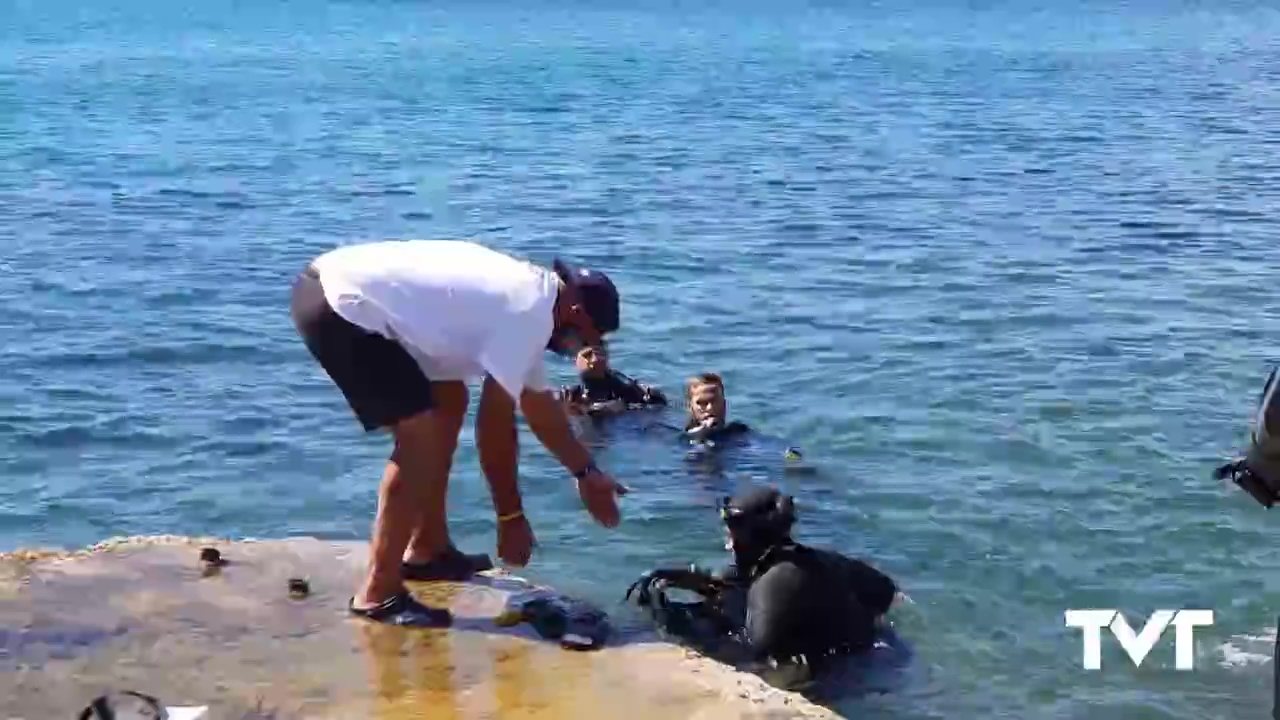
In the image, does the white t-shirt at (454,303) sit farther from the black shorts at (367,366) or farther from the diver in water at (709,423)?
the diver in water at (709,423)

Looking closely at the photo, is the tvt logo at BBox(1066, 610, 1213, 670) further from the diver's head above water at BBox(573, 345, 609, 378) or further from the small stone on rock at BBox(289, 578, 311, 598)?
the diver's head above water at BBox(573, 345, 609, 378)

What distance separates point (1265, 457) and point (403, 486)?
11.4 feet

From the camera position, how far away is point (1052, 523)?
1060 centimetres

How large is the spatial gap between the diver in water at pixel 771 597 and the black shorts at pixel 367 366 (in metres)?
1.83

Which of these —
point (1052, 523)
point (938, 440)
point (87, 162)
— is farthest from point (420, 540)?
point (87, 162)

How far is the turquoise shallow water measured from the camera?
999 cm

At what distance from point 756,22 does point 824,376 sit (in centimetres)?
6717

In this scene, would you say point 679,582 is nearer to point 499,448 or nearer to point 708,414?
point 499,448

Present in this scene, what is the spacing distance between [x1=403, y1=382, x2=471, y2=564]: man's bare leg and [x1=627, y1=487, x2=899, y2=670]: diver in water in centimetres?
109

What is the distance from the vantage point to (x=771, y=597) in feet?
26.3

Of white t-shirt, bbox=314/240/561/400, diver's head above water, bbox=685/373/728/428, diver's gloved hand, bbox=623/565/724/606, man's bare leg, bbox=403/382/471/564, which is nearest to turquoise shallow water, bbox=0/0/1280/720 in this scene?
diver's head above water, bbox=685/373/728/428

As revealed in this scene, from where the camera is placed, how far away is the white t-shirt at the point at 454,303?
667 cm

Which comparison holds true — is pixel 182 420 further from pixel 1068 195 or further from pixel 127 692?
pixel 1068 195

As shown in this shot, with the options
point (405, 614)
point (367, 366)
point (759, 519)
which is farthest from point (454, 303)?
point (759, 519)
